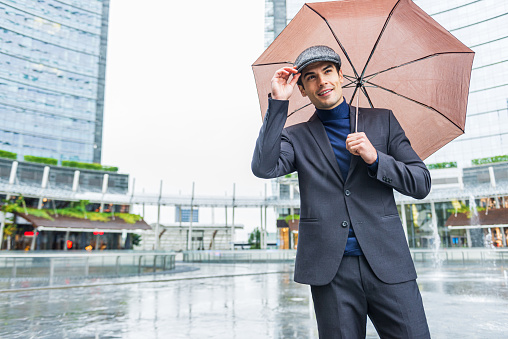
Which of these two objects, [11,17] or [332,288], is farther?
[11,17]

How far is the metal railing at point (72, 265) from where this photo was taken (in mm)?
14055

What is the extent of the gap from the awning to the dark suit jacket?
3832 centimetres

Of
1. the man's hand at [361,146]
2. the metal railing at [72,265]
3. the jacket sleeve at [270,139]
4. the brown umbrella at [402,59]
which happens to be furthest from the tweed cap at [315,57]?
the metal railing at [72,265]

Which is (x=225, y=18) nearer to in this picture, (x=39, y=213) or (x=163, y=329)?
(x=39, y=213)

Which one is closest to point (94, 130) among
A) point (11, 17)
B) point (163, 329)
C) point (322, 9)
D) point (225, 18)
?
point (11, 17)

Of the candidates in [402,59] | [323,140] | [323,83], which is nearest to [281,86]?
[323,83]

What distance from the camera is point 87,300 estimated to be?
9.16 meters

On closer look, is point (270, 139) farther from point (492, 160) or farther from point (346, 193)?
point (492, 160)

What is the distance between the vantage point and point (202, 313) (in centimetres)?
721

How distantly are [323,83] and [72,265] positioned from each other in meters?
15.7

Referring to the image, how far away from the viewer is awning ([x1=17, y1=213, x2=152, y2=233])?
35.0 m

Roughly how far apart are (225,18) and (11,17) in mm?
36461

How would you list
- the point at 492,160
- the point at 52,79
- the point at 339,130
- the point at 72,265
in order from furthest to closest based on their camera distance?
the point at 52,79 < the point at 492,160 < the point at 72,265 < the point at 339,130

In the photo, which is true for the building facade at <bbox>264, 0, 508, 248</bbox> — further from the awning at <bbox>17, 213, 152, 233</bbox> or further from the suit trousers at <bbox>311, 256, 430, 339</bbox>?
the suit trousers at <bbox>311, 256, 430, 339</bbox>
